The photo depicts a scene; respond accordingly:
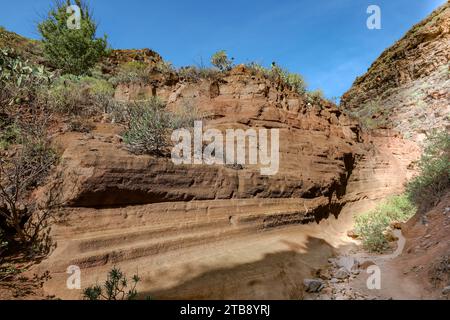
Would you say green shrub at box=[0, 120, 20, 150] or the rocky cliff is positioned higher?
the rocky cliff

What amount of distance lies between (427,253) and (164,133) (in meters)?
4.39

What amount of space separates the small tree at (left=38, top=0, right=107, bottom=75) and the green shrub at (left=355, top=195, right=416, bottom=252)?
9.93 metres

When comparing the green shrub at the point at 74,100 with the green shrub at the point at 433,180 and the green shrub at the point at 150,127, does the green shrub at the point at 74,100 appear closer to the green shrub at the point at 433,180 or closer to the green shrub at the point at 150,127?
the green shrub at the point at 150,127

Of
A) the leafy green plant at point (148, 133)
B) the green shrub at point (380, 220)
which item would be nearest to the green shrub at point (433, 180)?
the green shrub at point (380, 220)

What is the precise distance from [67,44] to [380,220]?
37.4 feet

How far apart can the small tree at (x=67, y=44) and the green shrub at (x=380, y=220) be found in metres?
9.93

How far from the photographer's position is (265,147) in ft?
20.2

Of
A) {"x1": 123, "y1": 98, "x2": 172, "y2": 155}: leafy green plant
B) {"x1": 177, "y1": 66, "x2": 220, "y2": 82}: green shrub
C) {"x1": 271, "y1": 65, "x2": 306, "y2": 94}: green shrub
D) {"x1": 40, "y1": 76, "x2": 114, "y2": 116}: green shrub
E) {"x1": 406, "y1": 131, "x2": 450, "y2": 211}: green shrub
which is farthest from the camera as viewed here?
{"x1": 271, "y1": 65, "x2": 306, "y2": 94}: green shrub

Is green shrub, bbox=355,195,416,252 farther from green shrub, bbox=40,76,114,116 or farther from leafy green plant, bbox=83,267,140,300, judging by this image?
green shrub, bbox=40,76,114,116

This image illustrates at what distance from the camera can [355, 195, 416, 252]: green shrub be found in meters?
5.41

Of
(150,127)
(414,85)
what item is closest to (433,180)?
(150,127)

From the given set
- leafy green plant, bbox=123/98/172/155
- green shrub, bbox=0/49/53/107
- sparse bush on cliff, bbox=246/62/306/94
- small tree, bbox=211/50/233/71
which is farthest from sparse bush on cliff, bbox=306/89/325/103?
green shrub, bbox=0/49/53/107

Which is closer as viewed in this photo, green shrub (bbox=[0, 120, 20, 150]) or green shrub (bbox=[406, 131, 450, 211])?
green shrub (bbox=[0, 120, 20, 150])
